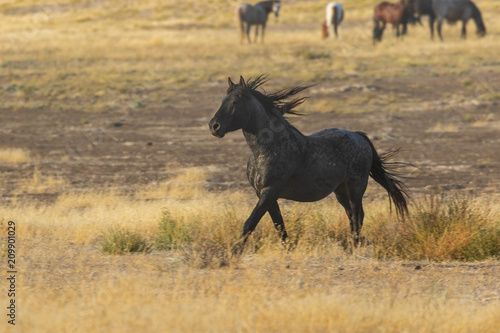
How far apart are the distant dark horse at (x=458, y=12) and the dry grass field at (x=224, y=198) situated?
179 cm

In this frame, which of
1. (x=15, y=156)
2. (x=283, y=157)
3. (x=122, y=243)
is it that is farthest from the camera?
(x=15, y=156)

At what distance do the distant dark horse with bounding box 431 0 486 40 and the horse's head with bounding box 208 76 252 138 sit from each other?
37.6 meters

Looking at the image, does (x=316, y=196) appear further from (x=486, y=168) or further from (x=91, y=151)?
(x=91, y=151)

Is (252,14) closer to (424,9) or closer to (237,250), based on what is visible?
(424,9)

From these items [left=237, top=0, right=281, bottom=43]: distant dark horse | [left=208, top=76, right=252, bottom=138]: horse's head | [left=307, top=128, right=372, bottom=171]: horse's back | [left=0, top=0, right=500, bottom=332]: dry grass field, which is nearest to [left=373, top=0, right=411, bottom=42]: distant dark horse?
[left=0, top=0, right=500, bottom=332]: dry grass field

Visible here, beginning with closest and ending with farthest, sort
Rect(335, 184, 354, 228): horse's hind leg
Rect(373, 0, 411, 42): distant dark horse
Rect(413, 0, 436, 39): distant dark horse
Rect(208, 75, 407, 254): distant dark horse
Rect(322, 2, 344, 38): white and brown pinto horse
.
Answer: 1. Rect(208, 75, 407, 254): distant dark horse
2. Rect(335, 184, 354, 228): horse's hind leg
3. Rect(413, 0, 436, 39): distant dark horse
4. Rect(373, 0, 411, 42): distant dark horse
5. Rect(322, 2, 344, 38): white and brown pinto horse

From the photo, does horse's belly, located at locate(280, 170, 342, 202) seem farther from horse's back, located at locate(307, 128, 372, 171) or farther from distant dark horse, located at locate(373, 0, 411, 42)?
distant dark horse, located at locate(373, 0, 411, 42)

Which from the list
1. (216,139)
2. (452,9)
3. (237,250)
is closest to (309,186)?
(237,250)

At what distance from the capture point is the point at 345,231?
32.2 feet

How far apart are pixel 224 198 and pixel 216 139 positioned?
796 centimetres

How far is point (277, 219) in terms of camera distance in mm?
8820

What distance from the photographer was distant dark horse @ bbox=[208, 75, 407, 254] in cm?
840

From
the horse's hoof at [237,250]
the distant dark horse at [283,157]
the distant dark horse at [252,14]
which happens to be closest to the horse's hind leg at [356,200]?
the distant dark horse at [283,157]

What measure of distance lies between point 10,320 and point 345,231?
4.96 meters
